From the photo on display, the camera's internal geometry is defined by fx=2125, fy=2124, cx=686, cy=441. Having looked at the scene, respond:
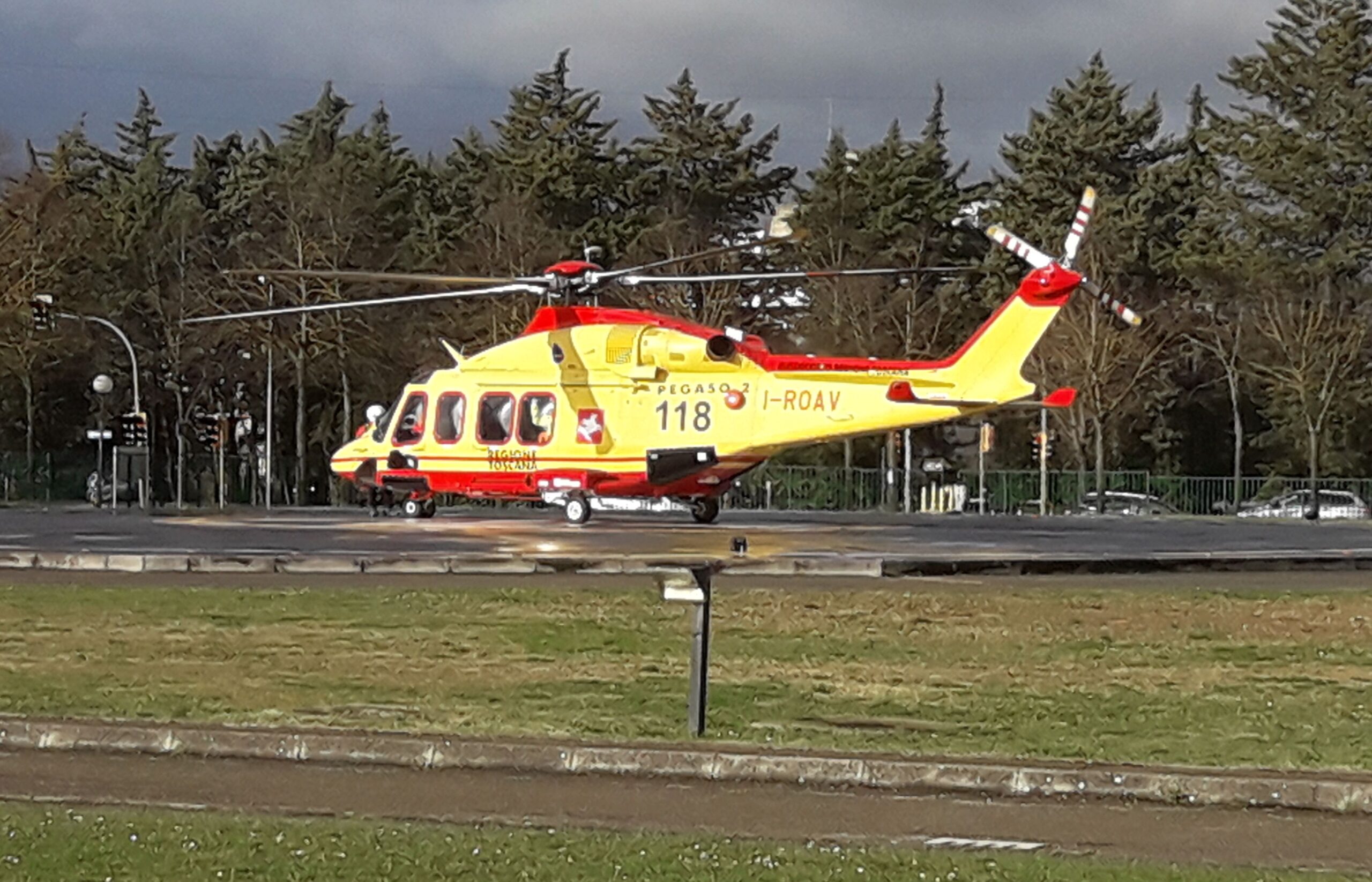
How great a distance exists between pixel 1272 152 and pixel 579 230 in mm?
27704

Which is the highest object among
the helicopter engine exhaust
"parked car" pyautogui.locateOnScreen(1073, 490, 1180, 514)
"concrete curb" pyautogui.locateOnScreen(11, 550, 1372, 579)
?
the helicopter engine exhaust

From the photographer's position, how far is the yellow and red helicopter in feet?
117

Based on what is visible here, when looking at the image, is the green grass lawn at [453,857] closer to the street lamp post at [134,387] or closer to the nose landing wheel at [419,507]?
the nose landing wheel at [419,507]

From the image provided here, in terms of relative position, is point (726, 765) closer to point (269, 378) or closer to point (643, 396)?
point (643, 396)

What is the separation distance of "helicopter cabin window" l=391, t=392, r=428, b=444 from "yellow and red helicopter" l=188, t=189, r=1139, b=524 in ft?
0.10

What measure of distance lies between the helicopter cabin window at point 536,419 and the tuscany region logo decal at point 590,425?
1.91 feet

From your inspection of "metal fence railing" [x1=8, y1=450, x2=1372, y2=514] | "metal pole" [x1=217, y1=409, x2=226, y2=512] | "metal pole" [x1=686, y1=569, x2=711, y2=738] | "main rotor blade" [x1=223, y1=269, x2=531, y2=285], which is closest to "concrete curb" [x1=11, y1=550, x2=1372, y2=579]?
"main rotor blade" [x1=223, y1=269, x2=531, y2=285]

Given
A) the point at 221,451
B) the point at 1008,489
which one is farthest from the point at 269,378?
the point at 1008,489

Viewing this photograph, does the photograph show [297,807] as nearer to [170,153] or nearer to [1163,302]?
[1163,302]

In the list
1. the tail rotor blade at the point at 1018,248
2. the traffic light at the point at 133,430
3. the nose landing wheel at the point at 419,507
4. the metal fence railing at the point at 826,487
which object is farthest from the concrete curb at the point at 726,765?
the metal fence railing at the point at 826,487

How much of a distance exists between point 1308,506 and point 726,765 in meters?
67.3

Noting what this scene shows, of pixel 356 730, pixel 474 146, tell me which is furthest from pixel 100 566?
pixel 474 146

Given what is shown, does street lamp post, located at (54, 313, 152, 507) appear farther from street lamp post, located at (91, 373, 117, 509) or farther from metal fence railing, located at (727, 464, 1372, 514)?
metal fence railing, located at (727, 464, 1372, 514)

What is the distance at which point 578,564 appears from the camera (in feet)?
84.4
